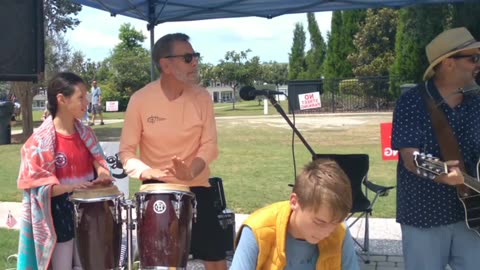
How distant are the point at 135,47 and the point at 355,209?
173 feet

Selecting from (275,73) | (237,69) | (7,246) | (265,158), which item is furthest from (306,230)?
(275,73)

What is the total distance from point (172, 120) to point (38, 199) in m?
0.92

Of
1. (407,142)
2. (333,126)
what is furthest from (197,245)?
(333,126)

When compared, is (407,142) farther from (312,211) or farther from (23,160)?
(23,160)

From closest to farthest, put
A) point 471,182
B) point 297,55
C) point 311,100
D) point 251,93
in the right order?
point 471,182 < point 251,93 < point 311,100 < point 297,55

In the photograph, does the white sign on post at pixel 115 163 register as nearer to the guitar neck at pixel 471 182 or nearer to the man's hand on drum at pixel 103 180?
the man's hand on drum at pixel 103 180

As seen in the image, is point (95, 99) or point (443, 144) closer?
point (443, 144)

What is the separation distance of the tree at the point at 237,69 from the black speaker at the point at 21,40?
33.9 meters

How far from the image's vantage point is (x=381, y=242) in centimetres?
625

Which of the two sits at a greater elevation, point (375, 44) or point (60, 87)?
point (375, 44)

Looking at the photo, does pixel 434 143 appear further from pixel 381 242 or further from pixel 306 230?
pixel 381 242

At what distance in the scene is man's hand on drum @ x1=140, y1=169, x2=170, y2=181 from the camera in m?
3.79

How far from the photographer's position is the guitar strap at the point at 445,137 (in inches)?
131

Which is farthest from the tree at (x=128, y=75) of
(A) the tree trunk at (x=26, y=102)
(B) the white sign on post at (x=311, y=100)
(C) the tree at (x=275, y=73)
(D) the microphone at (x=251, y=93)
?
(D) the microphone at (x=251, y=93)
